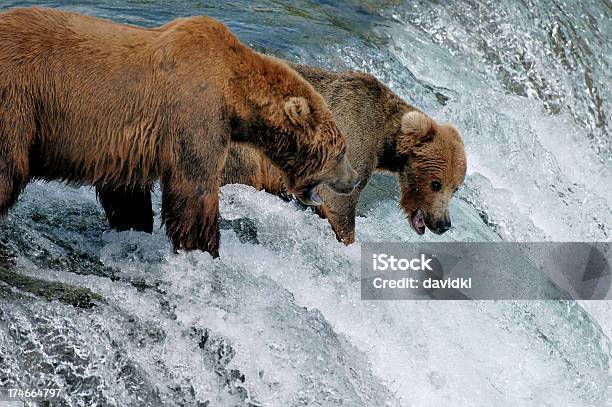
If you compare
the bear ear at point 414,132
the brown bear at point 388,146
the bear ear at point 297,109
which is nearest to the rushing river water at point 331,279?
the brown bear at point 388,146

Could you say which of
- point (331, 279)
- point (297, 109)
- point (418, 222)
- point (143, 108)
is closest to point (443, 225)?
point (418, 222)

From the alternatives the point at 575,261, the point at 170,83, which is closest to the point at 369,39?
the point at 575,261

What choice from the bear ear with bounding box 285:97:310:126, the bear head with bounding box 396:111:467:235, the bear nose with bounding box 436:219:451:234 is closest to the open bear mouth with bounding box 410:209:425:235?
the bear head with bounding box 396:111:467:235

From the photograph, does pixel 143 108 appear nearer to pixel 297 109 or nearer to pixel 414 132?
pixel 297 109

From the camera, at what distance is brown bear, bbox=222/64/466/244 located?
282 inches

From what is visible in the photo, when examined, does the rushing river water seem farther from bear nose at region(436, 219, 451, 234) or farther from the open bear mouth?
bear nose at region(436, 219, 451, 234)

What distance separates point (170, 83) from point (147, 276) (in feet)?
3.30

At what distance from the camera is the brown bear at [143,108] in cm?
507

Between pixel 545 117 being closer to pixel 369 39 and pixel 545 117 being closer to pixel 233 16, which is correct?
pixel 369 39

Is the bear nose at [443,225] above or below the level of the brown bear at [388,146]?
below

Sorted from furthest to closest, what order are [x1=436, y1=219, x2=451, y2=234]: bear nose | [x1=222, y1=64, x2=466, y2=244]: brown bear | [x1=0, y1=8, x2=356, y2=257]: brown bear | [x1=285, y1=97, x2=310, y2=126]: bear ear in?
[x1=436, y1=219, x2=451, y2=234]: bear nose
[x1=222, y1=64, x2=466, y2=244]: brown bear
[x1=285, y1=97, x2=310, y2=126]: bear ear
[x1=0, y1=8, x2=356, y2=257]: brown bear

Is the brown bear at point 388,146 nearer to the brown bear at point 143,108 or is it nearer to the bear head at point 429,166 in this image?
the bear head at point 429,166

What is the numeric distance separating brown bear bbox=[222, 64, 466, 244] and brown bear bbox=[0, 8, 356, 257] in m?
1.39

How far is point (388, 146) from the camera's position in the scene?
24.1 ft
